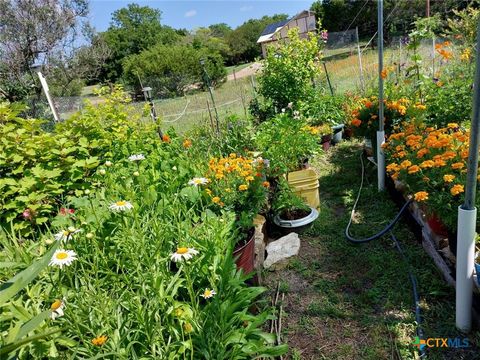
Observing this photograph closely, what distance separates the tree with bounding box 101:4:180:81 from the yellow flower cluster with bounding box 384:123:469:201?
94.9 ft

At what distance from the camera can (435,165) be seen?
1984 mm

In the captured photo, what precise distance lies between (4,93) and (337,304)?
861cm

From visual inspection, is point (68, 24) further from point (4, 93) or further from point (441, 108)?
point (441, 108)

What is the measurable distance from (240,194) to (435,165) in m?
1.23

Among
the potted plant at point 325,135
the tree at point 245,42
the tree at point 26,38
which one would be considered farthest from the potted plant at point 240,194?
the tree at point 245,42

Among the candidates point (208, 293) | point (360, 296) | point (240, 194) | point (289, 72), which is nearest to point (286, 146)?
point (240, 194)

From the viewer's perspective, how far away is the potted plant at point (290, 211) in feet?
8.86

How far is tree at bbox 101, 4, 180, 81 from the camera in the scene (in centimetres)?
3356

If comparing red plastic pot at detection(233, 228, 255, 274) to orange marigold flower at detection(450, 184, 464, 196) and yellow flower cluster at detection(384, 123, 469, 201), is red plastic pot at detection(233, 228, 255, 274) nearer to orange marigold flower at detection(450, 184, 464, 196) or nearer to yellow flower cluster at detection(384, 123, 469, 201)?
yellow flower cluster at detection(384, 123, 469, 201)

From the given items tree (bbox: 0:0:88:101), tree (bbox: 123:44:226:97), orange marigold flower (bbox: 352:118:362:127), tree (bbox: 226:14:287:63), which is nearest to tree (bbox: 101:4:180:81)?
tree (bbox: 226:14:287:63)

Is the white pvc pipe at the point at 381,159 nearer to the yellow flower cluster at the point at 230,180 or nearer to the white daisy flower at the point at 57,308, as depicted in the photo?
the yellow flower cluster at the point at 230,180

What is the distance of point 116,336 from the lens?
3.90 feet

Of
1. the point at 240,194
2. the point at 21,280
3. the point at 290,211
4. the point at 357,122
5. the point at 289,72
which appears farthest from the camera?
the point at 289,72

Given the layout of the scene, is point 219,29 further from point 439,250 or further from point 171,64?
point 439,250
